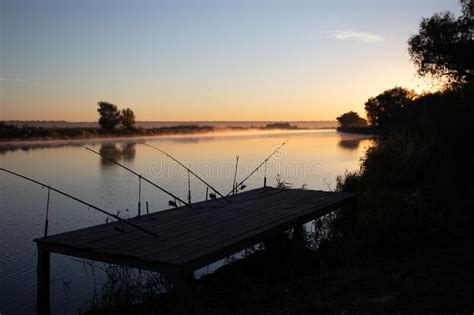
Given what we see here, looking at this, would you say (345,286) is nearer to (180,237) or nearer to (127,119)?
(180,237)

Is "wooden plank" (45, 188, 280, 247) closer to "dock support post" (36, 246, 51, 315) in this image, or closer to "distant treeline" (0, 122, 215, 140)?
"dock support post" (36, 246, 51, 315)

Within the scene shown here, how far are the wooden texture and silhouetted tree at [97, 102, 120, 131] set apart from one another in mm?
50427

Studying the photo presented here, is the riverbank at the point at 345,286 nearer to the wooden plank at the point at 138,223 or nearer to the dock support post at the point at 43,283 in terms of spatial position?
the dock support post at the point at 43,283

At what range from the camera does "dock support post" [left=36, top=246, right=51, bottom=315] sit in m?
6.31

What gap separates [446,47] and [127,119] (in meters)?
44.0

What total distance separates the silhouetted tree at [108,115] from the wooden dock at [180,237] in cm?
5060

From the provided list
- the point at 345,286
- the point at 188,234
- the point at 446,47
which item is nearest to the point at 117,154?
the point at 446,47

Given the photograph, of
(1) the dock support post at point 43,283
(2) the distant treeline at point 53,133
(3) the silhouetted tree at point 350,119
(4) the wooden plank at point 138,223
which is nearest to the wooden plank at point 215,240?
(4) the wooden plank at point 138,223

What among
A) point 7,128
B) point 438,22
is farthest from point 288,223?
point 7,128

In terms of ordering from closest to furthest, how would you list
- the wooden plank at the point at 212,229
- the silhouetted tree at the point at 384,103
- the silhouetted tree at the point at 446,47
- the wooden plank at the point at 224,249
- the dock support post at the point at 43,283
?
the wooden plank at the point at 224,249
the wooden plank at the point at 212,229
the dock support post at the point at 43,283
the silhouetted tree at the point at 446,47
the silhouetted tree at the point at 384,103

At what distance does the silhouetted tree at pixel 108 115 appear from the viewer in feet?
186

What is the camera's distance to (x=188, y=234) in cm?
657

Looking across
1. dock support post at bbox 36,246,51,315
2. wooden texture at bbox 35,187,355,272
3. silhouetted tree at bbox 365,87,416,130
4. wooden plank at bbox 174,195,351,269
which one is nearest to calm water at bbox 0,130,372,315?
dock support post at bbox 36,246,51,315

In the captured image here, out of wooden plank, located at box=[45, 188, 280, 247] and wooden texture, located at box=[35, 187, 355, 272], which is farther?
wooden plank, located at box=[45, 188, 280, 247]
